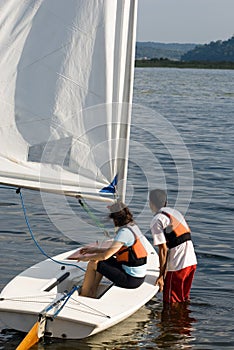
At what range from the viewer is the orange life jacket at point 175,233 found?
8.48 meters

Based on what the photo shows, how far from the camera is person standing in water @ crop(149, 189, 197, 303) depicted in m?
8.32

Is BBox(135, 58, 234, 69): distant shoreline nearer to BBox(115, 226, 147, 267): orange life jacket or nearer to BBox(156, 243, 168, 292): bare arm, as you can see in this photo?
BBox(156, 243, 168, 292): bare arm

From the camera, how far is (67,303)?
24.6ft

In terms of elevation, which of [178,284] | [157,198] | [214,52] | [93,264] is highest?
[214,52]

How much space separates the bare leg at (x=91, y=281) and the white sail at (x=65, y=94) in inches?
27.4

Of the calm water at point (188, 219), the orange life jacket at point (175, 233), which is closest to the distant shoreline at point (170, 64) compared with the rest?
the calm water at point (188, 219)

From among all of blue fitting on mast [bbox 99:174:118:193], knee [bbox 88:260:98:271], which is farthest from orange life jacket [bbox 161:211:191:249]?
knee [bbox 88:260:98:271]

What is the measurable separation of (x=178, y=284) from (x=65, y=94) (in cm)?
227

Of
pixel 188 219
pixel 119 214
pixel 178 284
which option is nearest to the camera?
pixel 119 214

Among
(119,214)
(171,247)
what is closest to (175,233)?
(171,247)

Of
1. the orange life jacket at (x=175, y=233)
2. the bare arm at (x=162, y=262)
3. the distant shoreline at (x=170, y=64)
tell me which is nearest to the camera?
the bare arm at (x=162, y=262)

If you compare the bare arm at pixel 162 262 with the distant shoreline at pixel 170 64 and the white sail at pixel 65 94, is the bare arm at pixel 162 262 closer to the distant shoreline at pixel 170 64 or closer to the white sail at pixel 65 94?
the white sail at pixel 65 94

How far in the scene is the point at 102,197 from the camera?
27.1 ft

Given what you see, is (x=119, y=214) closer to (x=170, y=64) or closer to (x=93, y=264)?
(x=93, y=264)
